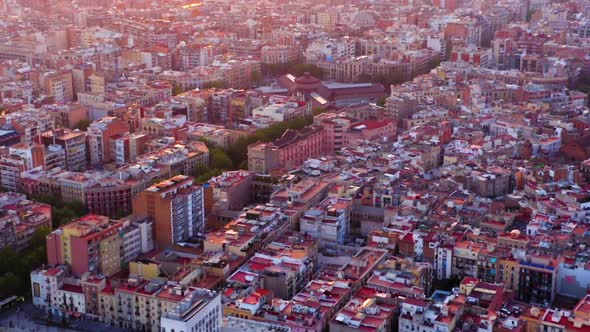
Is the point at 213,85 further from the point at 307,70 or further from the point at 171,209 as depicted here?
the point at 171,209

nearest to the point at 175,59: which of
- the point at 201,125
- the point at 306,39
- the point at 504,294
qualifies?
the point at 306,39

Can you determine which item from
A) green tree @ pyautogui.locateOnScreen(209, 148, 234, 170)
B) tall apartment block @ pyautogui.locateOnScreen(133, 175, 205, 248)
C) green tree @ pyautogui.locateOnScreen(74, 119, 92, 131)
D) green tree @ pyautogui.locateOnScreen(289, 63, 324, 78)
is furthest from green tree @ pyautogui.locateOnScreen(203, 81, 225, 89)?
tall apartment block @ pyautogui.locateOnScreen(133, 175, 205, 248)

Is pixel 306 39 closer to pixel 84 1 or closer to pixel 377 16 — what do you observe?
pixel 377 16

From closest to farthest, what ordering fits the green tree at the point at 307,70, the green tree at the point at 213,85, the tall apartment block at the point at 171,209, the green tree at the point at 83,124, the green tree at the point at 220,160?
1. the tall apartment block at the point at 171,209
2. the green tree at the point at 220,160
3. the green tree at the point at 83,124
4. the green tree at the point at 213,85
5. the green tree at the point at 307,70

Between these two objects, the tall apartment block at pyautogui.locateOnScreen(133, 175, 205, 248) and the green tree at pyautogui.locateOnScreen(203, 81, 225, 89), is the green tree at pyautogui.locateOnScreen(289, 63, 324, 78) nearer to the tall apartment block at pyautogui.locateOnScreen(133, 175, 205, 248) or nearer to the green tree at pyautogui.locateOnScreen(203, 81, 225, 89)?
the green tree at pyautogui.locateOnScreen(203, 81, 225, 89)

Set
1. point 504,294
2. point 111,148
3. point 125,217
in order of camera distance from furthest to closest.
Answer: point 111,148 → point 125,217 → point 504,294

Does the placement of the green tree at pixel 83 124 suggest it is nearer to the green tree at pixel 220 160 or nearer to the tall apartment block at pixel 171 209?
the green tree at pixel 220 160

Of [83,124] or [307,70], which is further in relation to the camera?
[307,70]

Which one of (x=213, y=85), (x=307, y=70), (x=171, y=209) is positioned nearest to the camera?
(x=171, y=209)

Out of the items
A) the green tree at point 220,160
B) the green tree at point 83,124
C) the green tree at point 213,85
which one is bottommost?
the green tree at point 220,160

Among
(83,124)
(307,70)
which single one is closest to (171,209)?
(83,124)

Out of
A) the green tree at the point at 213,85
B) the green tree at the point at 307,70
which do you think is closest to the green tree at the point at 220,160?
the green tree at the point at 213,85
